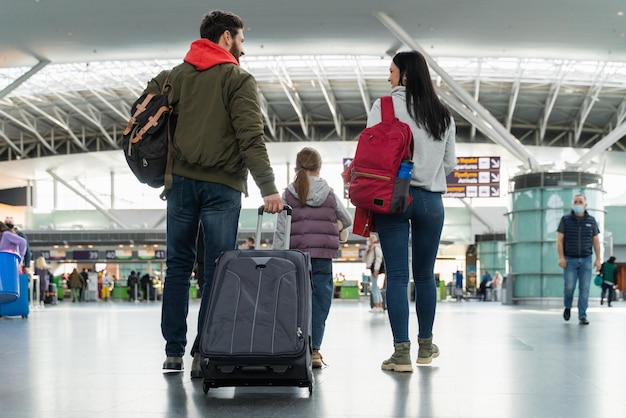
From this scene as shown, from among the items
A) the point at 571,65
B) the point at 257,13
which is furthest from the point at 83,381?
the point at 571,65

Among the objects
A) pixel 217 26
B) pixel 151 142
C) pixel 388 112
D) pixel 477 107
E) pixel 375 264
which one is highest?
pixel 477 107

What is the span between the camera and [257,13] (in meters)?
22.7

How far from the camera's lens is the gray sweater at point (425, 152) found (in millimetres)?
5043

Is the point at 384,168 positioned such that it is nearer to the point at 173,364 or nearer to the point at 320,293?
the point at 320,293

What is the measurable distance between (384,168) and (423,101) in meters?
0.53

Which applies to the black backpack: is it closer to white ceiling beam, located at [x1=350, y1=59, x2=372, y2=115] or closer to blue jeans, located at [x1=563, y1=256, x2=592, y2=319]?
blue jeans, located at [x1=563, y1=256, x2=592, y2=319]

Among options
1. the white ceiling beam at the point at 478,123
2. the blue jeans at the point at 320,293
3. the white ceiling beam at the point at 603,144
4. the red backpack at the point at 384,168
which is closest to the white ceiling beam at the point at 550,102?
the white ceiling beam at the point at 478,123

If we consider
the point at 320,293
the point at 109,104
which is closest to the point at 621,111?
the point at 109,104

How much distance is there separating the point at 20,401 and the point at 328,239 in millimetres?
2466

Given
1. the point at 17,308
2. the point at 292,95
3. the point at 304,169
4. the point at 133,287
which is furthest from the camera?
the point at 292,95

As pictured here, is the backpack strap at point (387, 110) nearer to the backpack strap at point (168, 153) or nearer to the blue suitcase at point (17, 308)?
the backpack strap at point (168, 153)

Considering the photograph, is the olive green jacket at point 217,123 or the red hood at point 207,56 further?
the red hood at point 207,56

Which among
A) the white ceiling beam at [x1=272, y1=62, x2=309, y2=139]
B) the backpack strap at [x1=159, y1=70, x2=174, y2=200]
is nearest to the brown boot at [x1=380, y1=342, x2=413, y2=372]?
the backpack strap at [x1=159, y1=70, x2=174, y2=200]

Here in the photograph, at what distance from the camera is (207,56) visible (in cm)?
455
